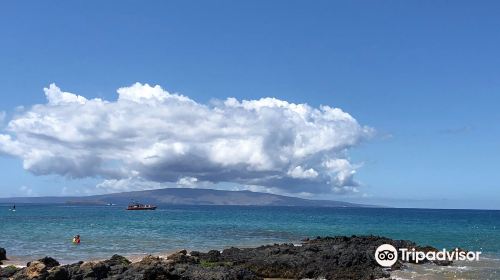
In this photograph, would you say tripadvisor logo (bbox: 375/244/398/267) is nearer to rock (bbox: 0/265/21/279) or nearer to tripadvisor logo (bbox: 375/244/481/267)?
tripadvisor logo (bbox: 375/244/481/267)

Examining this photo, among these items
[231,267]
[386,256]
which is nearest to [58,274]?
[231,267]

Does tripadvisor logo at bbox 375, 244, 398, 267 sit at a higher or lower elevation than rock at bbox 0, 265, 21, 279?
higher

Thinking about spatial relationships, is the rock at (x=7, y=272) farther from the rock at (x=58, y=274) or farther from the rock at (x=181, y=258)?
the rock at (x=181, y=258)

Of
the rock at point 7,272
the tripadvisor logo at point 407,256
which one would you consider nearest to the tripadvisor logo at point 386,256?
the tripadvisor logo at point 407,256

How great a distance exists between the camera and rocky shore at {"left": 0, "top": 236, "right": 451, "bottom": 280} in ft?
97.1

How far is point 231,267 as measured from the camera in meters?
34.8

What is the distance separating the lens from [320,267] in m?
36.8

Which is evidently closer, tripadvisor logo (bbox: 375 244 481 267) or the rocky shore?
the rocky shore

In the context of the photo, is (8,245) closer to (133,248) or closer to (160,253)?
(133,248)

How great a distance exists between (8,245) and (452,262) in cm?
4496

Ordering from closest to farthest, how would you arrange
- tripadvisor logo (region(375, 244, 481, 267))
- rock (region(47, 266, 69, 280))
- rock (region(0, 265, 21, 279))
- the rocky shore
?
rock (region(47, 266, 69, 280)) → the rocky shore → rock (region(0, 265, 21, 279)) → tripadvisor logo (region(375, 244, 481, 267))

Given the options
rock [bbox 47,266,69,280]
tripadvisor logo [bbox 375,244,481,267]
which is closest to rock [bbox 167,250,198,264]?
rock [bbox 47,266,69,280]

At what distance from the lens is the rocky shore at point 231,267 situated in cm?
2961

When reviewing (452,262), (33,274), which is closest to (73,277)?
(33,274)
